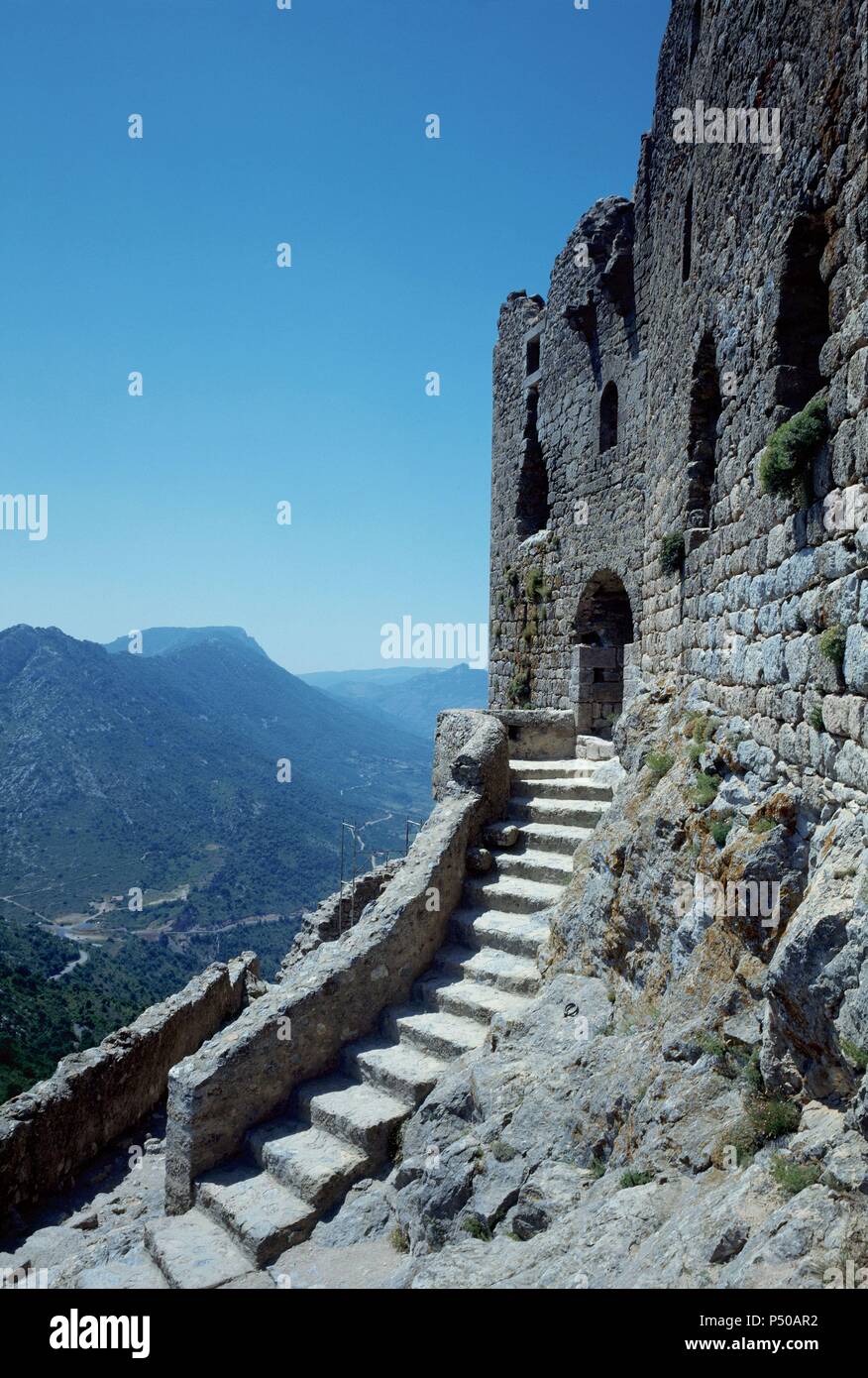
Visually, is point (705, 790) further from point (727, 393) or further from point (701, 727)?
point (727, 393)

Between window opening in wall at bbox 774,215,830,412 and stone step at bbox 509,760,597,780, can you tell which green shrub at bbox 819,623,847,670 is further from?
stone step at bbox 509,760,597,780

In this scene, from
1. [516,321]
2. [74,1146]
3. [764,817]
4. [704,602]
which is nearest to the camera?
[764,817]

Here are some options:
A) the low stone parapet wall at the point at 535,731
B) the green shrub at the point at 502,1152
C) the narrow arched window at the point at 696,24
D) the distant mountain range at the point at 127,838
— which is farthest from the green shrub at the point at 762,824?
the distant mountain range at the point at 127,838

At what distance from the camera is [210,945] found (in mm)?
68750

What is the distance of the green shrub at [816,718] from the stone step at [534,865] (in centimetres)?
471

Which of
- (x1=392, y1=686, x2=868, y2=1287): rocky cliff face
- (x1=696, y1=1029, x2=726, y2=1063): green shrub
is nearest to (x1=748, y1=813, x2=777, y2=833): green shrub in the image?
(x1=392, y1=686, x2=868, y2=1287): rocky cliff face

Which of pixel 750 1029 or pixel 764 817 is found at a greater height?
pixel 764 817

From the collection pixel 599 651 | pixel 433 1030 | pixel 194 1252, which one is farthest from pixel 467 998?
pixel 599 651

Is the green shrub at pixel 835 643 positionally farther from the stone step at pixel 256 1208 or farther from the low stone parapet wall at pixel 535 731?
the low stone parapet wall at pixel 535 731

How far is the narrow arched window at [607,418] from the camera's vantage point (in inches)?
551
